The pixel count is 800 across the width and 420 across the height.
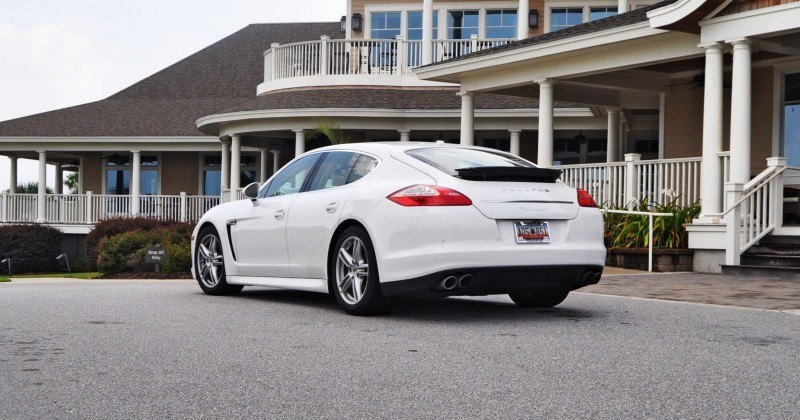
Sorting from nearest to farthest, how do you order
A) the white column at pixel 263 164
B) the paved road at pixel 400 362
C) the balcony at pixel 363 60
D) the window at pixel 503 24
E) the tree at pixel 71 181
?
the paved road at pixel 400 362 < the balcony at pixel 363 60 < the window at pixel 503 24 < the white column at pixel 263 164 < the tree at pixel 71 181

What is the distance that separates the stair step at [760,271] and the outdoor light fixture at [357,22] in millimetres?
17693

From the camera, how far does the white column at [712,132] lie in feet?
50.8

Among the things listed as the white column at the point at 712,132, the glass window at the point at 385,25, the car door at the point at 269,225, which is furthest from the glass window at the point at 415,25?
the car door at the point at 269,225

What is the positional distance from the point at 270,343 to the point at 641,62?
11999 millimetres

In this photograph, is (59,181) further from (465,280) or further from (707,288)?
(465,280)

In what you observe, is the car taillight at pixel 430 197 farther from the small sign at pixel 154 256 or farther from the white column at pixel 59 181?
the white column at pixel 59 181

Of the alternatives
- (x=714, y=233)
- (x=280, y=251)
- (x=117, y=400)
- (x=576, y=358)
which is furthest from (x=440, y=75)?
(x=117, y=400)

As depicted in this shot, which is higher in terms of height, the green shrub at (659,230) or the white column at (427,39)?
the white column at (427,39)

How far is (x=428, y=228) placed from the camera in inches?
308

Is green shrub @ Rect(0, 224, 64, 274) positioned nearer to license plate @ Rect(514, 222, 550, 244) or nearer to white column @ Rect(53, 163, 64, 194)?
white column @ Rect(53, 163, 64, 194)

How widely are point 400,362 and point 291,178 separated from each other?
4.02 m

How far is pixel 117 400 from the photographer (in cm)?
511

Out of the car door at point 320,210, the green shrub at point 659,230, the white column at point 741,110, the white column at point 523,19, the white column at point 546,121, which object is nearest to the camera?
the car door at point 320,210

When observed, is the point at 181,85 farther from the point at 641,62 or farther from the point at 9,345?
the point at 9,345
